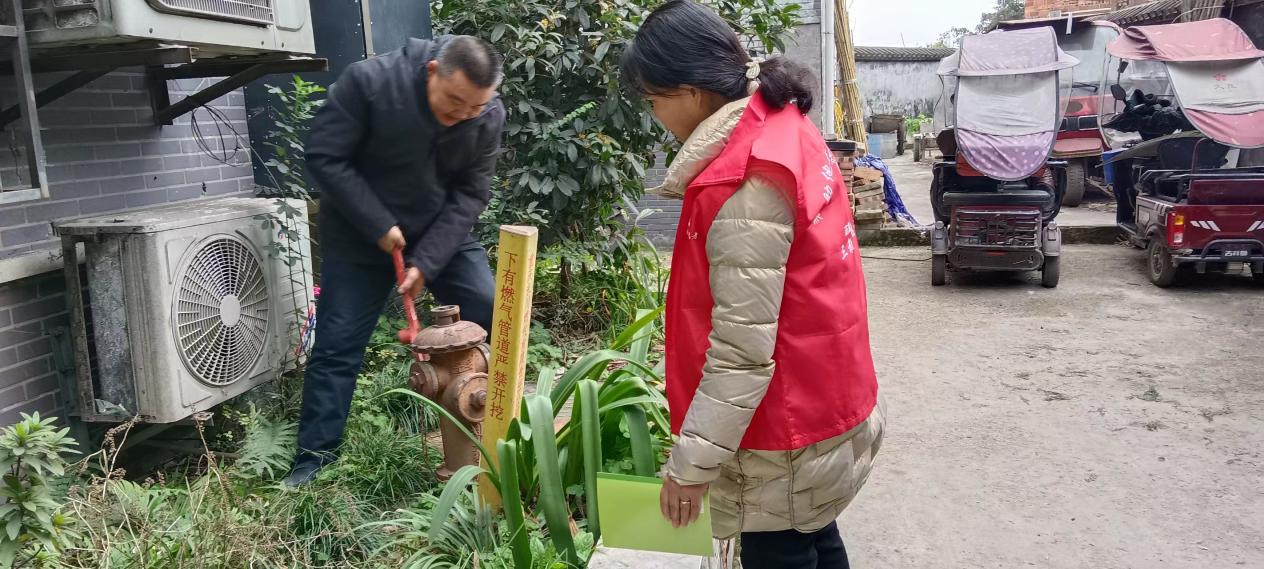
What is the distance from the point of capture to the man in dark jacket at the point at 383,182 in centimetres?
323

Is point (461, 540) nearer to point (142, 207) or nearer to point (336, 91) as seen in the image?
point (336, 91)

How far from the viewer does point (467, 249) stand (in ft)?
12.1

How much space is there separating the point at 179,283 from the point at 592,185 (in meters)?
2.41

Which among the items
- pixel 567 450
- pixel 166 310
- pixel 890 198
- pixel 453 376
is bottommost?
pixel 567 450

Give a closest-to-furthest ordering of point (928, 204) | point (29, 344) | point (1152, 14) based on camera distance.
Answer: point (29, 344), point (928, 204), point (1152, 14)

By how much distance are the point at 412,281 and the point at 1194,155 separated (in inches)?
277

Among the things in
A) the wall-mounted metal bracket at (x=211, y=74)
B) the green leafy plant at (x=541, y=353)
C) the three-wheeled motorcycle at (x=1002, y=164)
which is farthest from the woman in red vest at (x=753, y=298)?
the three-wheeled motorcycle at (x=1002, y=164)

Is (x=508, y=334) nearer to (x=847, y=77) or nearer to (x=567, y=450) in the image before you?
(x=567, y=450)

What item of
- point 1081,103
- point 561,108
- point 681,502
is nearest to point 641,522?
point 681,502

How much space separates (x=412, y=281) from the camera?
10.9 feet

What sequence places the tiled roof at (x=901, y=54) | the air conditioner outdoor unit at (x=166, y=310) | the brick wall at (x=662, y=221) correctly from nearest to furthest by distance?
1. the air conditioner outdoor unit at (x=166, y=310)
2. the brick wall at (x=662, y=221)
3. the tiled roof at (x=901, y=54)

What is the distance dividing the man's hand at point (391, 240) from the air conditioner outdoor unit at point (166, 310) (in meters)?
0.61

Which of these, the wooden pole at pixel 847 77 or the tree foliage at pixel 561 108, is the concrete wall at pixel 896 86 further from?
the tree foliage at pixel 561 108

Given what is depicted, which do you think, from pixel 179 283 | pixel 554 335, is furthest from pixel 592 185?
pixel 179 283
